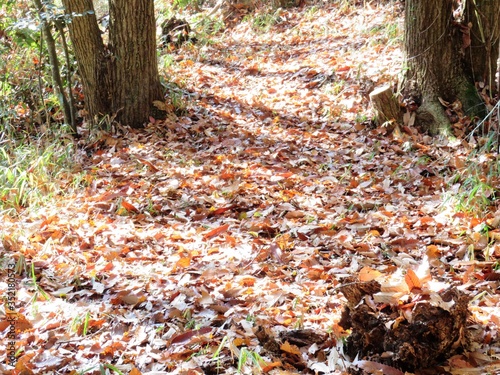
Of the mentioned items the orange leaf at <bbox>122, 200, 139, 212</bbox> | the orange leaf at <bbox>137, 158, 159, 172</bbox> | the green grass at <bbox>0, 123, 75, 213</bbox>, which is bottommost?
the orange leaf at <bbox>122, 200, 139, 212</bbox>

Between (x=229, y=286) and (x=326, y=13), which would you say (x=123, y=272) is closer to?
(x=229, y=286)

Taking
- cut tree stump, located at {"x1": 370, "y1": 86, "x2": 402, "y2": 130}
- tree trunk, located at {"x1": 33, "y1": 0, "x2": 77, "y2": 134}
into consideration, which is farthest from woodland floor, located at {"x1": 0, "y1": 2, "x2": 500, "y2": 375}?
tree trunk, located at {"x1": 33, "y1": 0, "x2": 77, "y2": 134}

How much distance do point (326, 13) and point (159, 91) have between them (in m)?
4.84

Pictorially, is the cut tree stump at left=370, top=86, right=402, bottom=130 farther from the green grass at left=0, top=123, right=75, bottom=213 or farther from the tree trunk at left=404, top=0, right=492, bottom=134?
the green grass at left=0, top=123, right=75, bottom=213

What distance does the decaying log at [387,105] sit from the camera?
19.3 feet

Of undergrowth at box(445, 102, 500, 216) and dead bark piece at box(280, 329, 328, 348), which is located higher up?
dead bark piece at box(280, 329, 328, 348)

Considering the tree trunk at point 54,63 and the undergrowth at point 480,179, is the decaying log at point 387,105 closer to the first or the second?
the undergrowth at point 480,179

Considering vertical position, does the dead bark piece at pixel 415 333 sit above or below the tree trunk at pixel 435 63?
below

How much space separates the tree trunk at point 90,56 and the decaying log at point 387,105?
9.75ft

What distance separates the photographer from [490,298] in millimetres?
3006

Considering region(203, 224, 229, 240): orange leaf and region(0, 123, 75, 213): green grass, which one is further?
region(0, 123, 75, 213): green grass

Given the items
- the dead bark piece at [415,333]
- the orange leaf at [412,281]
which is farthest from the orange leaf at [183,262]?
the orange leaf at [412,281]

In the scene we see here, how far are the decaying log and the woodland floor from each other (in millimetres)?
156

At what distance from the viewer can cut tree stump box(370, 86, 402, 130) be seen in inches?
231
